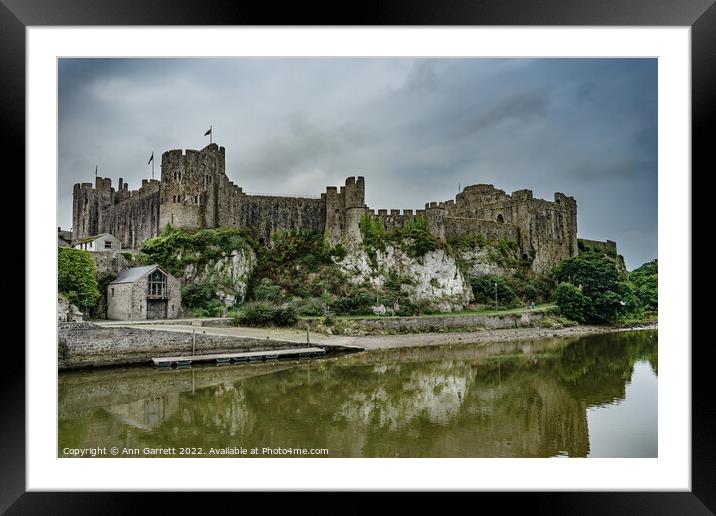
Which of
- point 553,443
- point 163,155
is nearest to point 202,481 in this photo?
point 553,443

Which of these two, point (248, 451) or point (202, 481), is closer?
point (202, 481)

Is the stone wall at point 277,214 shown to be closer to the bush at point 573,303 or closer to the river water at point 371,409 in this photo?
the river water at point 371,409

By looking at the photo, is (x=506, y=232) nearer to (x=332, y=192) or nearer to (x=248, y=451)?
(x=332, y=192)

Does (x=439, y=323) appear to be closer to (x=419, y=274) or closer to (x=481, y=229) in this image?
(x=419, y=274)

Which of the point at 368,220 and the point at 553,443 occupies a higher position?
the point at 368,220

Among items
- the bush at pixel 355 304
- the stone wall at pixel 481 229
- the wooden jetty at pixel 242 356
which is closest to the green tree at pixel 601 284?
the stone wall at pixel 481 229

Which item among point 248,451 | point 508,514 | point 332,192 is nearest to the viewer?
point 508,514

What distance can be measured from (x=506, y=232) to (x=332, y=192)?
25.8 ft

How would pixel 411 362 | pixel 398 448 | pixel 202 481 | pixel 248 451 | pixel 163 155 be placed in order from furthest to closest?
pixel 163 155 < pixel 411 362 < pixel 398 448 < pixel 248 451 < pixel 202 481

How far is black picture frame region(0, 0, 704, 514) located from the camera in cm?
310

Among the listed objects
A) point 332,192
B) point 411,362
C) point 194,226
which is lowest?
point 411,362

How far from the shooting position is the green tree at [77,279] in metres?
9.38

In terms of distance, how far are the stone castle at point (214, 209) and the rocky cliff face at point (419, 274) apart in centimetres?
94
